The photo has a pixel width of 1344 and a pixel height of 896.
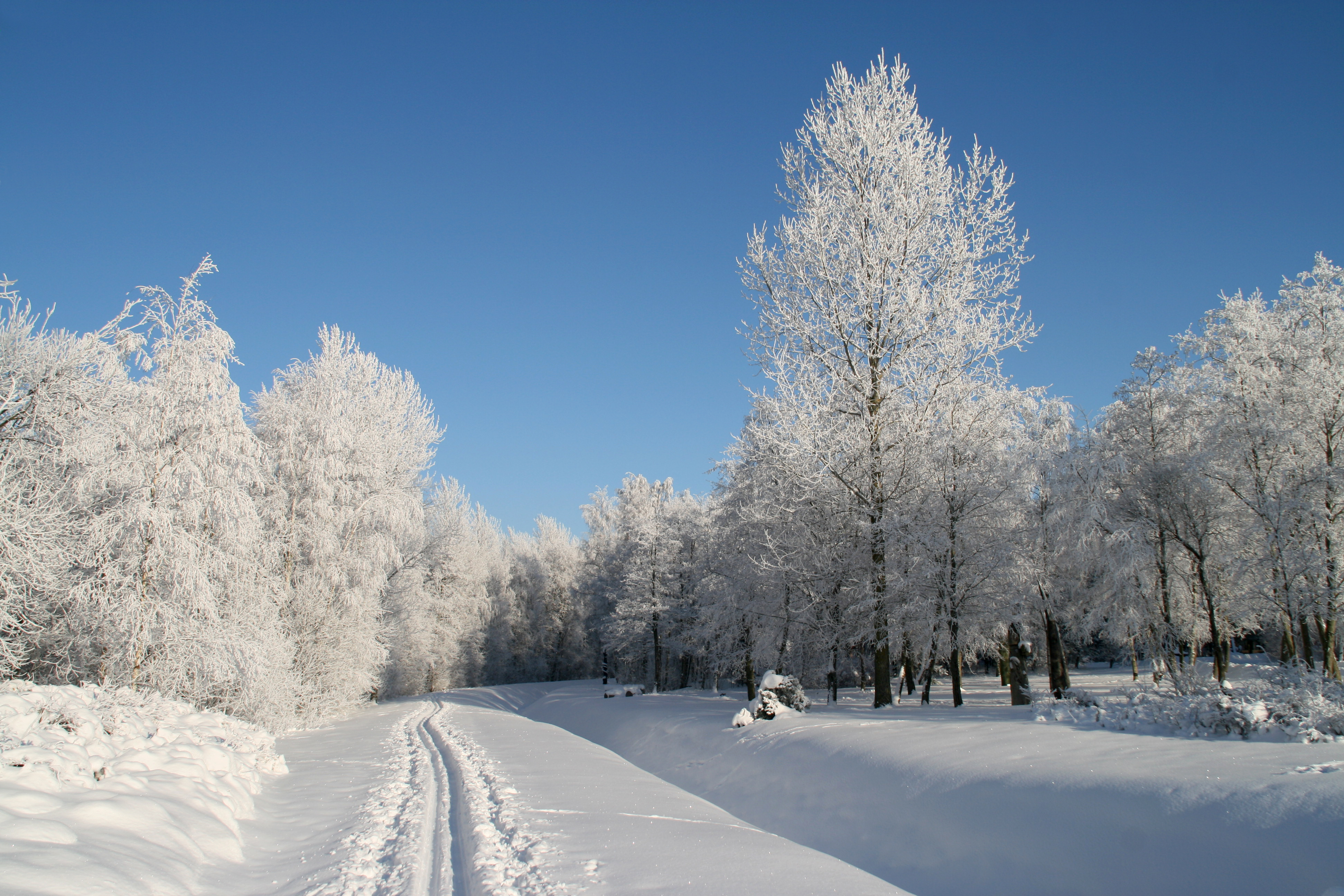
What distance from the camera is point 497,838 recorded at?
7.35 metres

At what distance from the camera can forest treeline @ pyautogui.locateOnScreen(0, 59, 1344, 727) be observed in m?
12.1

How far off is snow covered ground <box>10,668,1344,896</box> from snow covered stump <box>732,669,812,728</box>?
1.61 metres

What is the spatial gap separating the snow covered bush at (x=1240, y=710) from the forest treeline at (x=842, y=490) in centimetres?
90

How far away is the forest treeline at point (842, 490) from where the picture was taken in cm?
1213

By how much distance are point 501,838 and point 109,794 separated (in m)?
3.91

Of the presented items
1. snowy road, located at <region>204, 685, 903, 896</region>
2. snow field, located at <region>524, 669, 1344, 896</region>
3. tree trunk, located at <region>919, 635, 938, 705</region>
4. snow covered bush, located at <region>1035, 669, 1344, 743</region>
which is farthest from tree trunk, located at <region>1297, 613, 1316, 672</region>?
snowy road, located at <region>204, 685, 903, 896</region>

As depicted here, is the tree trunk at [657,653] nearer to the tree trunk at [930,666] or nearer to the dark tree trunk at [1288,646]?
the tree trunk at [930,666]

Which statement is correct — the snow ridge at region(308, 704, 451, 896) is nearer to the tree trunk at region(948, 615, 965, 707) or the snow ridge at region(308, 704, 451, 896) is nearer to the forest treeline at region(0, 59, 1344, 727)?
the forest treeline at region(0, 59, 1344, 727)

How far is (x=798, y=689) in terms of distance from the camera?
14.9 meters

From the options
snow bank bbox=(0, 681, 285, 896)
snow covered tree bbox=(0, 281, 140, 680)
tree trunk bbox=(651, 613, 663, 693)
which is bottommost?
tree trunk bbox=(651, 613, 663, 693)

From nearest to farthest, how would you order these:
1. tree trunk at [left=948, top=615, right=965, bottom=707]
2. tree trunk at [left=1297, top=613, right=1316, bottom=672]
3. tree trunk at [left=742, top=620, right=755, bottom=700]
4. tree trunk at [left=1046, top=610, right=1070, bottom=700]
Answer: tree trunk at [left=948, top=615, right=965, bottom=707] < tree trunk at [left=1297, top=613, right=1316, bottom=672] < tree trunk at [left=1046, top=610, right=1070, bottom=700] < tree trunk at [left=742, top=620, right=755, bottom=700]

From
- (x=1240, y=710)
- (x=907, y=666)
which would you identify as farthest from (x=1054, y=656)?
(x=1240, y=710)

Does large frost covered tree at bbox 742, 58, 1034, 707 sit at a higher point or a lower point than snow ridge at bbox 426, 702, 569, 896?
higher

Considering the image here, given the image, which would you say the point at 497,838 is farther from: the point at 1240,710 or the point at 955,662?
the point at 955,662
